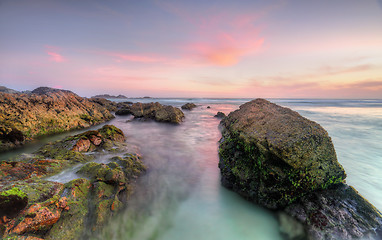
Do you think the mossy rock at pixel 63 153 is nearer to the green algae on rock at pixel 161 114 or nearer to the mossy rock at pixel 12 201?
the mossy rock at pixel 12 201

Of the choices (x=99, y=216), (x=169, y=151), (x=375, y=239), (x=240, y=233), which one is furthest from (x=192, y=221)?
(x=169, y=151)

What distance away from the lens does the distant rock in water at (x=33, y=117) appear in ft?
21.8

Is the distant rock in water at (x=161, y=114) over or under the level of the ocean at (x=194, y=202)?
over

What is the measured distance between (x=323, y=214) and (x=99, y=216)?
443cm

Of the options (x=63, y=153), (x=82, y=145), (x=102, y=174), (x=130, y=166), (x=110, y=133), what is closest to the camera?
(x=102, y=174)

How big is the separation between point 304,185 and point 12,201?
5.26 meters

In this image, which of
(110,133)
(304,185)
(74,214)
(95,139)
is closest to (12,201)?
(74,214)

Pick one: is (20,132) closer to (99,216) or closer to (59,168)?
(59,168)

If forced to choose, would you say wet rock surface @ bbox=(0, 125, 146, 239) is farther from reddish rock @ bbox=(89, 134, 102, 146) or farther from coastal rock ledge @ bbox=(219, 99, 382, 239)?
coastal rock ledge @ bbox=(219, 99, 382, 239)

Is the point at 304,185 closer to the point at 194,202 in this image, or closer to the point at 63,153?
the point at 194,202

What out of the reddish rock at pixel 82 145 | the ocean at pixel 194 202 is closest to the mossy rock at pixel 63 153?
the reddish rock at pixel 82 145

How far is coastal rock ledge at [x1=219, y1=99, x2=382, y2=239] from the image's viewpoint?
272 cm

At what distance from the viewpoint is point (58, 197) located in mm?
2807

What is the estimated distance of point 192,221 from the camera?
3.62 meters
